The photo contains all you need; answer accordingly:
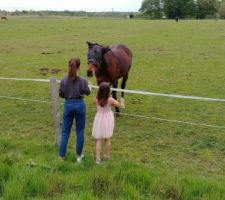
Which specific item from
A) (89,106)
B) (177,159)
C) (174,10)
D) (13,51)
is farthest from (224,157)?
(174,10)

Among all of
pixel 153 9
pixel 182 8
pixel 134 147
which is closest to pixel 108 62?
pixel 134 147

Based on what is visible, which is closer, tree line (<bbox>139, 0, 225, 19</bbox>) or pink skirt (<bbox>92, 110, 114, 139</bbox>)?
pink skirt (<bbox>92, 110, 114, 139</bbox>)

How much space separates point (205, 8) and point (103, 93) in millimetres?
104522

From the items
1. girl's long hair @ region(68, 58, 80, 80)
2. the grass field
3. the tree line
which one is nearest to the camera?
the grass field

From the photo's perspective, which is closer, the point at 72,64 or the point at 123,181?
the point at 123,181

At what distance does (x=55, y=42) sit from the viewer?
1006 inches

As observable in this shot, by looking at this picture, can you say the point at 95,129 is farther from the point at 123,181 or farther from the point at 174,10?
the point at 174,10

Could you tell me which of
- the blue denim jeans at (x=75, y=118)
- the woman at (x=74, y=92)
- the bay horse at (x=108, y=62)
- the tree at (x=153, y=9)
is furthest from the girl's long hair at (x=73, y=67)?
the tree at (x=153, y=9)

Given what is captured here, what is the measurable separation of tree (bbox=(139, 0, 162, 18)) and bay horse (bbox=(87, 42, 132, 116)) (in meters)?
103

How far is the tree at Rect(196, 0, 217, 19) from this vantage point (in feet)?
343

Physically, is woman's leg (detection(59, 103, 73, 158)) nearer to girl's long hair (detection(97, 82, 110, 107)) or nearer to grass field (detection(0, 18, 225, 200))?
grass field (detection(0, 18, 225, 200))

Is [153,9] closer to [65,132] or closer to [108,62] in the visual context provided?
[108,62]

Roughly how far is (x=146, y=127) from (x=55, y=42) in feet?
59.8

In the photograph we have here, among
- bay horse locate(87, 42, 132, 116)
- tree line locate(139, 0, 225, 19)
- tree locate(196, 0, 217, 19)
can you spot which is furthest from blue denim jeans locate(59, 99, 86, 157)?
tree locate(196, 0, 217, 19)
